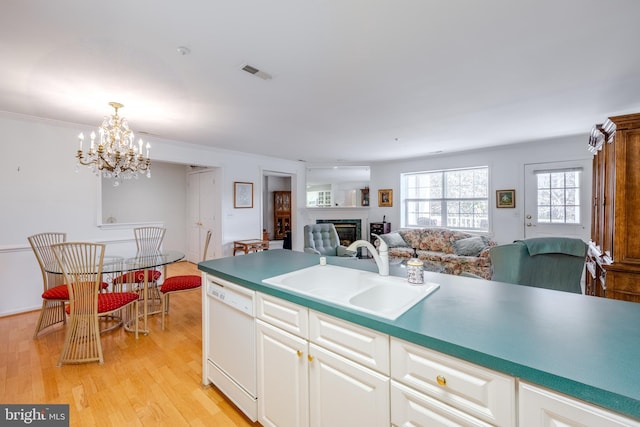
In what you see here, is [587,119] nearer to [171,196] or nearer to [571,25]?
[571,25]

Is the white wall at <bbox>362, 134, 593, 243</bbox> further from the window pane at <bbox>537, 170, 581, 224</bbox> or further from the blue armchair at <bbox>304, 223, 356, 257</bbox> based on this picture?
the blue armchair at <bbox>304, 223, 356, 257</bbox>

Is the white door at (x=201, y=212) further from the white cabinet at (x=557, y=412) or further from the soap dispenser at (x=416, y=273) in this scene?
the white cabinet at (x=557, y=412)

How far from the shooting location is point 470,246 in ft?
15.8

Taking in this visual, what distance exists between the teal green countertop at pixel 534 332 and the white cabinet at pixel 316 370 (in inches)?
3.5

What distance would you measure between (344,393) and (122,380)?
190 centimetres

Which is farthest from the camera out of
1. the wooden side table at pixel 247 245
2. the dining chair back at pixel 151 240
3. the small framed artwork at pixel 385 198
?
the small framed artwork at pixel 385 198

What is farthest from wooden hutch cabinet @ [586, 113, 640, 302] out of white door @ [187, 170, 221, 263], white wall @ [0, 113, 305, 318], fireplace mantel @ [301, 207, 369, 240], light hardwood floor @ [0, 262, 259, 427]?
white wall @ [0, 113, 305, 318]

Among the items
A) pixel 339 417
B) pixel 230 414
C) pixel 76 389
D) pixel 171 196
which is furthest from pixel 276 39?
pixel 171 196

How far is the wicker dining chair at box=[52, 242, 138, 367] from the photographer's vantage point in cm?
221

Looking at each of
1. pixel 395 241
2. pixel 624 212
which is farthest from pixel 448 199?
pixel 624 212

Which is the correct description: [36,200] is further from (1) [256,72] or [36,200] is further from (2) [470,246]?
(2) [470,246]

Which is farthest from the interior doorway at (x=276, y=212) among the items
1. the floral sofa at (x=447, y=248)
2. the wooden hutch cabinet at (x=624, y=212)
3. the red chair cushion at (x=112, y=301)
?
the wooden hutch cabinet at (x=624, y=212)

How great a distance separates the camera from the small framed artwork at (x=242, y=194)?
5527mm

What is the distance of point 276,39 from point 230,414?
245 centimetres
